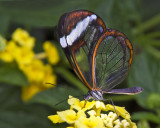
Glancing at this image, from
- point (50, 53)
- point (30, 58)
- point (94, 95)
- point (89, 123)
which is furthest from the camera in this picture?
point (50, 53)

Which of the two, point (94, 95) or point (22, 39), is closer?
point (94, 95)

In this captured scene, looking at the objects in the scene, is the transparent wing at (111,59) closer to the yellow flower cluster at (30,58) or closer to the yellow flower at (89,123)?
the yellow flower at (89,123)

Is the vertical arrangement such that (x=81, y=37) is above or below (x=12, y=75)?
below

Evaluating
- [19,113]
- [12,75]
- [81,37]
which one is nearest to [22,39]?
[12,75]

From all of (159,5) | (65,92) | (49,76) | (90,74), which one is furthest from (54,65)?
(159,5)

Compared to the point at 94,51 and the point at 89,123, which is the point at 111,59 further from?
the point at 89,123

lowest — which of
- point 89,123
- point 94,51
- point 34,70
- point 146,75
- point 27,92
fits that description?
point 89,123

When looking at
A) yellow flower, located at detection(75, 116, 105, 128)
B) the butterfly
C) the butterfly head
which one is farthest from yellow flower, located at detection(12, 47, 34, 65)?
yellow flower, located at detection(75, 116, 105, 128)

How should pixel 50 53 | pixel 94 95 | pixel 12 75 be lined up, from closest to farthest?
1. pixel 94 95
2. pixel 12 75
3. pixel 50 53
